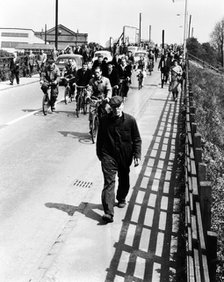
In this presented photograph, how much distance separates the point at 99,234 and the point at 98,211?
3.20 feet

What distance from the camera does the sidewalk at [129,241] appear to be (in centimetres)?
535

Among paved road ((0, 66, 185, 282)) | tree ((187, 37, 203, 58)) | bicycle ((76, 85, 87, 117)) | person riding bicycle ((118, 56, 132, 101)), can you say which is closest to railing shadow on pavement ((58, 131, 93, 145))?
paved road ((0, 66, 185, 282))

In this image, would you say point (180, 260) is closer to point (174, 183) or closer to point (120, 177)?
point (120, 177)

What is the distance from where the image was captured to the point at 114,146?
7.04 metres

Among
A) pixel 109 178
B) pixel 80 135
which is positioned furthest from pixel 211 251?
pixel 80 135

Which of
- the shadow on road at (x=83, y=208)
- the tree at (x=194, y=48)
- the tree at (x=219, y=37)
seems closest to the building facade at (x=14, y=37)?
the tree at (x=194, y=48)

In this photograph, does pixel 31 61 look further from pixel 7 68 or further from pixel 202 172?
pixel 202 172

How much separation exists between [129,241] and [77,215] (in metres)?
1.27

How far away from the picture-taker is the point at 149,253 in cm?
582

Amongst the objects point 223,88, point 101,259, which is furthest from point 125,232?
point 223,88

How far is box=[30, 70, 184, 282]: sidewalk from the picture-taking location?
17.5 ft

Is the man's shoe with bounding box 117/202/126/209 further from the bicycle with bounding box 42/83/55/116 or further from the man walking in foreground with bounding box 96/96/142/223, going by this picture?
the bicycle with bounding box 42/83/55/116

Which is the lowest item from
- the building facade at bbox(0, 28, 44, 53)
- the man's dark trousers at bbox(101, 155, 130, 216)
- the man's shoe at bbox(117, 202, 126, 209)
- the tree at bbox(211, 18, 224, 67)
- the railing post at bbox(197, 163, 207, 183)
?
the man's shoe at bbox(117, 202, 126, 209)

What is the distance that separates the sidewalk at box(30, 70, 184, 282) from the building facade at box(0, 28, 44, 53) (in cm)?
10070
